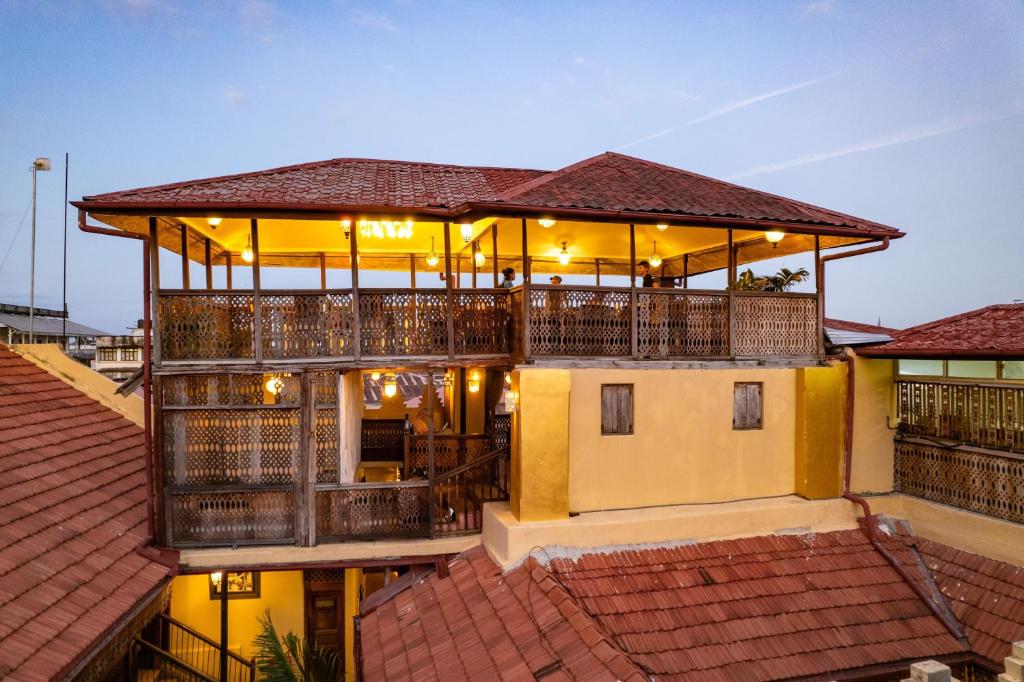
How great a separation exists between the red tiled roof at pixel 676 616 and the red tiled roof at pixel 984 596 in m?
0.37

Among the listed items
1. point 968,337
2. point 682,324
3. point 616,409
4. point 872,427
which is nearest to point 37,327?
point 616,409

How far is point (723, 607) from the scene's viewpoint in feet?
25.4

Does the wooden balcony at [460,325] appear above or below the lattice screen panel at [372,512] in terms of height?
above

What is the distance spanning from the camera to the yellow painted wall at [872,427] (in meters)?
10.2

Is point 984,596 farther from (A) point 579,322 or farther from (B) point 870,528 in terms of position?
(A) point 579,322

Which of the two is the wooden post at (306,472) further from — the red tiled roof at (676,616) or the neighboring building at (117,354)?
the neighboring building at (117,354)

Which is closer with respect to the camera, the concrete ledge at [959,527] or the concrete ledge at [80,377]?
the concrete ledge at [959,527]

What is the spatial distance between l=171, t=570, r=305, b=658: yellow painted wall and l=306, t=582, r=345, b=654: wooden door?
0.83m

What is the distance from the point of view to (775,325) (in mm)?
10156

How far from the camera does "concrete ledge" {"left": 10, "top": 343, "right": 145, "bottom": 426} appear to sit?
11984mm

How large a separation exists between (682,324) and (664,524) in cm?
317

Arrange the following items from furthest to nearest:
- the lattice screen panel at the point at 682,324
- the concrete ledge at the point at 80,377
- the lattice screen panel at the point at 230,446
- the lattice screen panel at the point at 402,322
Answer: the concrete ledge at the point at 80,377 → the lattice screen panel at the point at 682,324 → the lattice screen panel at the point at 402,322 → the lattice screen panel at the point at 230,446

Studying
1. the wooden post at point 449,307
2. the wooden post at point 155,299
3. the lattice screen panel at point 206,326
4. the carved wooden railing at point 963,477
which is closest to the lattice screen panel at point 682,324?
the wooden post at point 449,307

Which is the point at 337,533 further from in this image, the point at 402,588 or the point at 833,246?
the point at 833,246
